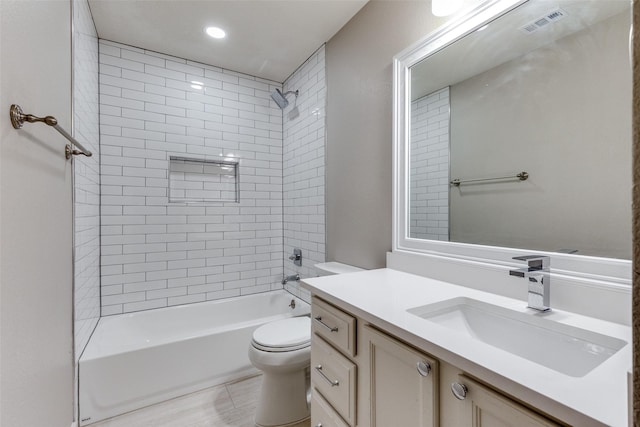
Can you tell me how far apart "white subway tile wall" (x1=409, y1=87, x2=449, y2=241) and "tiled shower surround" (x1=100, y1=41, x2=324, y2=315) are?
1.73 meters

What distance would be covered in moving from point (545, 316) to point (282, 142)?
103 inches

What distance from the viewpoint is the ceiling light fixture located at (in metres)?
1.28

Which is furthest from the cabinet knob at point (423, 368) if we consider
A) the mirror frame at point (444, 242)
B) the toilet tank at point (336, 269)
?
the toilet tank at point (336, 269)

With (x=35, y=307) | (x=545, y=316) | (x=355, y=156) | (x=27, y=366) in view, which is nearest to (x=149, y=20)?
(x=355, y=156)

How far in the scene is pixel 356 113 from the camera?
6.47 feet

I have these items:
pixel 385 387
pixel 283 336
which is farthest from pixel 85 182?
pixel 385 387

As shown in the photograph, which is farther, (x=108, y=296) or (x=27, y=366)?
(x=108, y=296)

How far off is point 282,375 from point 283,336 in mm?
213

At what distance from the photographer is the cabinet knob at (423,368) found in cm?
73

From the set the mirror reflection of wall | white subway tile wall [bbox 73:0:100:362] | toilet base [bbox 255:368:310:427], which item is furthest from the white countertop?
white subway tile wall [bbox 73:0:100:362]

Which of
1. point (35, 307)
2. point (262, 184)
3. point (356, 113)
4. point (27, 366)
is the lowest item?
point (27, 366)

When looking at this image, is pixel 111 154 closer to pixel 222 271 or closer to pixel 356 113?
pixel 222 271

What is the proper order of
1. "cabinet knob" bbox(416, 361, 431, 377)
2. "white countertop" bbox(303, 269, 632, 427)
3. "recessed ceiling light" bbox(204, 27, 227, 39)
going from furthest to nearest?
"recessed ceiling light" bbox(204, 27, 227, 39) → "cabinet knob" bbox(416, 361, 431, 377) → "white countertop" bbox(303, 269, 632, 427)

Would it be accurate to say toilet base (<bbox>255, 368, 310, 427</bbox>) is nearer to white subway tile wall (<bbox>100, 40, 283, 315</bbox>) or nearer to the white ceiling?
white subway tile wall (<bbox>100, 40, 283, 315</bbox>)
